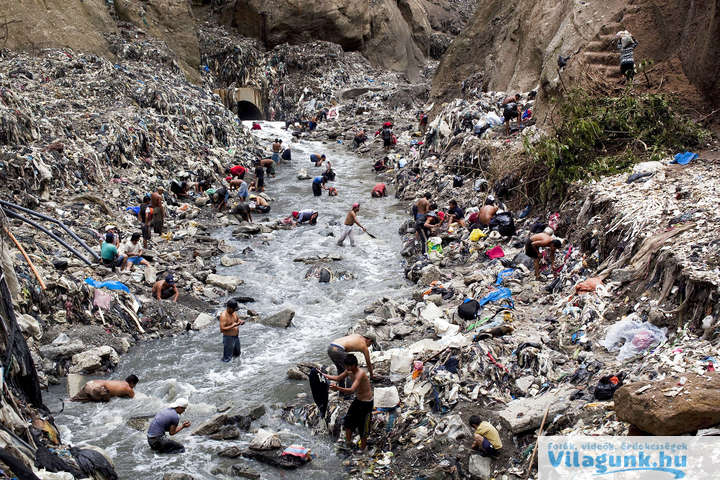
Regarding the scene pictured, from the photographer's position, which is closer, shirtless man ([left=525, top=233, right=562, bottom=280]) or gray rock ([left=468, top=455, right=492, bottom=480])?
gray rock ([left=468, top=455, right=492, bottom=480])

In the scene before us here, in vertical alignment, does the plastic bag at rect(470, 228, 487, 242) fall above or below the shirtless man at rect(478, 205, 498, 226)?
below

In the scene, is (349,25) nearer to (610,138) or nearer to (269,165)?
(269,165)

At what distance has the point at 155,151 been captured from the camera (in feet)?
49.8

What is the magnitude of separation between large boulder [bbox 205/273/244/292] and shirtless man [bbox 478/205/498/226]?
448 cm

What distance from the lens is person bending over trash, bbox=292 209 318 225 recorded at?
45.9 ft

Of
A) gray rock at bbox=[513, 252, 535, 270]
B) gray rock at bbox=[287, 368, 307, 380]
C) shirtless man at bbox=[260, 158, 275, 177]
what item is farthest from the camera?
shirtless man at bbox=[260, 158, 275, 177]

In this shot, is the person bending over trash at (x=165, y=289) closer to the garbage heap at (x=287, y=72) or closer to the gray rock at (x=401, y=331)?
the gray rock at (x=401, y=331)

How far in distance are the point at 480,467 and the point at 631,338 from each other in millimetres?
2003

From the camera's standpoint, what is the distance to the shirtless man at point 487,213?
1102 cm

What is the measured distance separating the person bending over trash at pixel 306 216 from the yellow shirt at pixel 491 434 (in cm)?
910

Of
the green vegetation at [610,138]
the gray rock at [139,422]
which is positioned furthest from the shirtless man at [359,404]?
the green vegetation at [610,138]

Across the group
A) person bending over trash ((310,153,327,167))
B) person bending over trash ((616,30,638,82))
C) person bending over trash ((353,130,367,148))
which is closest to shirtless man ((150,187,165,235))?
person bending over trash ((310,153,327,167))

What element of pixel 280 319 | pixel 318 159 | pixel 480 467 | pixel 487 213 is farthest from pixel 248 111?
pixel 480 467

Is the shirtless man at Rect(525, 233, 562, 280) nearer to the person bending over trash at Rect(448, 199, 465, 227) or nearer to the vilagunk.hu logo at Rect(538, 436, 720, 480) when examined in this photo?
the person bending over trash at Rect(448, 199, 465, 227)
